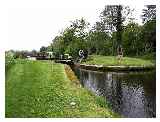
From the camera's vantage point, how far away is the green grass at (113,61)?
695cm

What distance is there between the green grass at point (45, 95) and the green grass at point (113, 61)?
1.92 feet

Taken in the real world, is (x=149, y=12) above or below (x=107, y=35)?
above

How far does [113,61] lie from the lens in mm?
7086

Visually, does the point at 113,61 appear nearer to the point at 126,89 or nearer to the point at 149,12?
the point at 126,89

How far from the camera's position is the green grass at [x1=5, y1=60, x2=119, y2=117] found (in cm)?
597

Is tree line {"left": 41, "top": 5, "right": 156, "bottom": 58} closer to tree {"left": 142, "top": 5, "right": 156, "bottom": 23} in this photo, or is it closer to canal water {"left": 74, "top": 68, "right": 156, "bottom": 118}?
tree {"left": 142, "top": 5, "right": 156, "bottom": 23}

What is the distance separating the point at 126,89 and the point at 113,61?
780mm

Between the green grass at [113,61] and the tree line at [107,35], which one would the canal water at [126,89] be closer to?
the green grass at [113,61]

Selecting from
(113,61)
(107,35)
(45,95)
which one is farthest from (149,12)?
(45,95)

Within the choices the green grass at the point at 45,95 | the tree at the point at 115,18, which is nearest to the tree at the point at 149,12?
the tree at the point at 115,18

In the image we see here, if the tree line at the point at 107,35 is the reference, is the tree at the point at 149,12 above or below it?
above

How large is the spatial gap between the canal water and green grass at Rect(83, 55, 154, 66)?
22 cm

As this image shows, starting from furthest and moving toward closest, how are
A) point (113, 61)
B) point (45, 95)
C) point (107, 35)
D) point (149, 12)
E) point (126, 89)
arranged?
point (126, 89), point (113, 61), point (107, 35), point (149, 12), point (45, 95)
